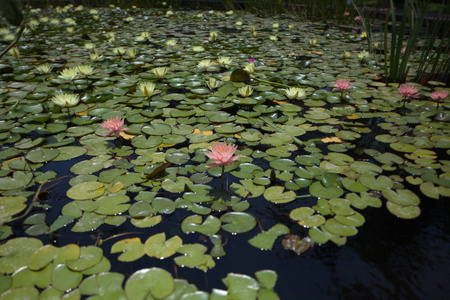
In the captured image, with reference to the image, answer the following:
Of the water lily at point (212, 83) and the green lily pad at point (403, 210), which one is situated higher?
the water lily at point (212, 83)

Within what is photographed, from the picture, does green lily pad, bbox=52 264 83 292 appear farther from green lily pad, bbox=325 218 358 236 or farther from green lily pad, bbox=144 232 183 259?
green lily pad, bbox=325 218 358 236

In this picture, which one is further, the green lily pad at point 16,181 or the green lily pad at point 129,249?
the green lily pad at point 16,181

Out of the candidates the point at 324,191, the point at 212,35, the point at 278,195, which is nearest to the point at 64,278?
the point at 278,195

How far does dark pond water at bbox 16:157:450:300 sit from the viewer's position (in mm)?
725

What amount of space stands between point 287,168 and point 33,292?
938 mm

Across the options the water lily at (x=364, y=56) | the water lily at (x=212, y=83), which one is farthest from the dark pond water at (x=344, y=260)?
the water lily at (x=364, y=56)

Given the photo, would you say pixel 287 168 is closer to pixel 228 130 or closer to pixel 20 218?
pixel 228 130

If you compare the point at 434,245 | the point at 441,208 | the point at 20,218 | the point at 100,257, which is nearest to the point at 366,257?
the point at 434,245

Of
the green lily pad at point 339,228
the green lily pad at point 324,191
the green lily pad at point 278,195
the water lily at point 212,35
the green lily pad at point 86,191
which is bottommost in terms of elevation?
the green lily pad at point 86,191

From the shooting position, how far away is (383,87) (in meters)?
2.09

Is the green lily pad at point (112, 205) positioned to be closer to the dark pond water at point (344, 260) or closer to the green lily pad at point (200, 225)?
the dark pond water at point (344, 260)

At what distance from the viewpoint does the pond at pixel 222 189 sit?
751 mm

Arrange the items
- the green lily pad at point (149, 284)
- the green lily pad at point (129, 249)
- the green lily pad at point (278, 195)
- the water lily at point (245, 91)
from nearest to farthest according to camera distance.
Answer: the green lily pad at point (149, 284), the green lily pad at point (129, 249), the green lily pad at point (278, 195), the water lily at point (245, 91)

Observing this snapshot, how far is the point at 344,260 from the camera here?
80 cm
